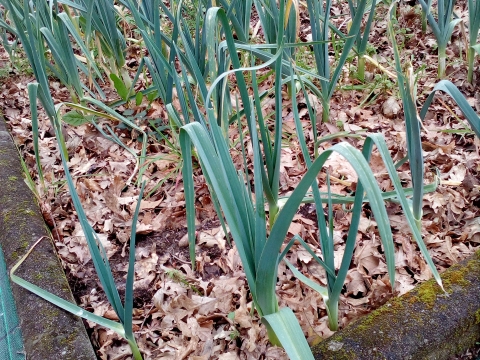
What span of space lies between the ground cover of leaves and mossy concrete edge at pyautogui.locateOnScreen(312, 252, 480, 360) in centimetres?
17

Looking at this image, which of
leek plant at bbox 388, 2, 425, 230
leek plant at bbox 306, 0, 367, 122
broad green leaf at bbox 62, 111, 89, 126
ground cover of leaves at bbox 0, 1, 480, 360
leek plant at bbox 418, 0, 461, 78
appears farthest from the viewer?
broad green leaf at bbox 62, 111, 89, 126

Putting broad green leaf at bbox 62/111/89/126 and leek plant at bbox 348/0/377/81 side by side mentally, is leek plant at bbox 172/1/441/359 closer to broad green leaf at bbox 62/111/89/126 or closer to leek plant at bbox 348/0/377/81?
leek plant at bbox 348/0/377/81

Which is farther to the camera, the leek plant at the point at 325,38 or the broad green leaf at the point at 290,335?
the leek plant at the point at 325,38

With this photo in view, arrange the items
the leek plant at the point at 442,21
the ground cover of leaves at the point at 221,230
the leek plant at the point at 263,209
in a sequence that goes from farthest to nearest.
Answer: the leek plant at the point at 442,21 → the ground cover of leaves at the point at 221,230 → the leek plant at the point at 263,209

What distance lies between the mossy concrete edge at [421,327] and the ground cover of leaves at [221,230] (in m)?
0.17

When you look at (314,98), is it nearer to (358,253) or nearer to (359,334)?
(358,253)

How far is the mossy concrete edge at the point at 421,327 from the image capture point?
96 centimetres

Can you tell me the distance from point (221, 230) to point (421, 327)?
29.8 inches

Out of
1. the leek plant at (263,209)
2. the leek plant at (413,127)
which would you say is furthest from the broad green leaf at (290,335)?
the leek plant at (413,127)

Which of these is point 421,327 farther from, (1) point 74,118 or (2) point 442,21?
(1) point 74,118

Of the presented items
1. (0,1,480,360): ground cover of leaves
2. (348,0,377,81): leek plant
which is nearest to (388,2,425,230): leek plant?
(0,1,480,360): ground cover of leaves

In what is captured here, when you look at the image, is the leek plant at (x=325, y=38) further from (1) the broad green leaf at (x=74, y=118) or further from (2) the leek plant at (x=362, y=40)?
(1) the broad green leaf at (x=74, y=118)

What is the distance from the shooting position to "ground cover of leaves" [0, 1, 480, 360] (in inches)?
48.8

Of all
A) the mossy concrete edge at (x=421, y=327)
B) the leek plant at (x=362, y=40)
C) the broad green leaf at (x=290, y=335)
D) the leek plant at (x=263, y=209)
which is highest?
the leek plant at (x=362, y=40)
